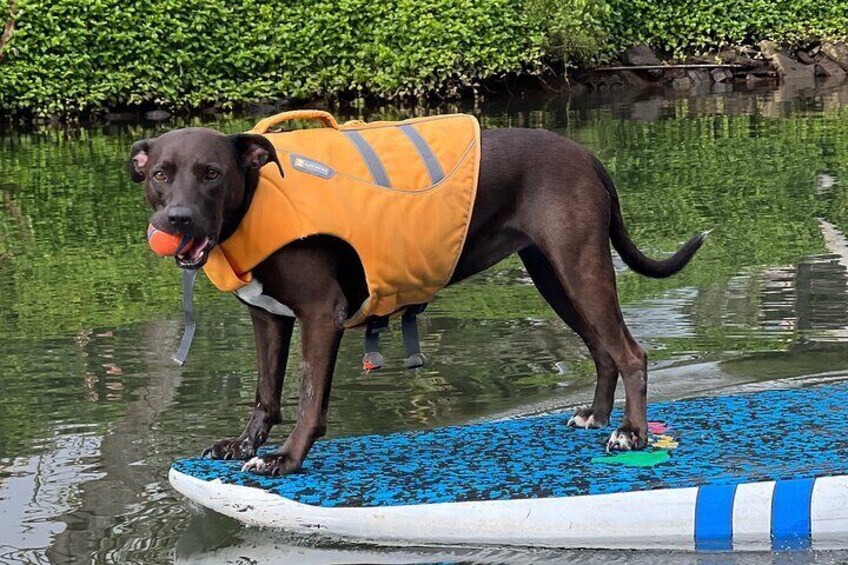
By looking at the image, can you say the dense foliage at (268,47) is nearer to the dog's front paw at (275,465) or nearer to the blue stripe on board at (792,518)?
the dog's front paw at (275,465)

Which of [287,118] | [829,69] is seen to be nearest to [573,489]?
[287,118]

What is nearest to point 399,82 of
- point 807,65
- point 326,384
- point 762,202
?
point 807,65

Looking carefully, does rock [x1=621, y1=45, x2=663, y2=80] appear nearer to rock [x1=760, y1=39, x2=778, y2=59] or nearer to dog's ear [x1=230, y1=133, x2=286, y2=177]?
rock [x1=760, y1=39, x2=778, y2=59]

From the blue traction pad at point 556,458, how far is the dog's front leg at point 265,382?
11 cm

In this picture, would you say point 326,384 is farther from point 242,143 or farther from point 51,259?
point 51,259

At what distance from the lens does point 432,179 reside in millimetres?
5617

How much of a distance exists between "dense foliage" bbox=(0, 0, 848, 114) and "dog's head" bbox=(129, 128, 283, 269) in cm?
1680

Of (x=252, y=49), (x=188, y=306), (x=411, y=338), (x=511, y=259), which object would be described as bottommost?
(x=511, y=259)

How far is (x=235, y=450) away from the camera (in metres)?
5.88

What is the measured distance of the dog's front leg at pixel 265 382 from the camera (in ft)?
19.0

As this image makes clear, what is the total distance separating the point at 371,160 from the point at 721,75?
Answer: 19.2 metres

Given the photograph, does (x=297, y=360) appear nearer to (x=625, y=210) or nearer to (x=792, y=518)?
(x=792, y=518)

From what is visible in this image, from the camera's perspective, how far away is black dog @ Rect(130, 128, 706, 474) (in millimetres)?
5168

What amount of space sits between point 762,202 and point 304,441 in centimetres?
732
